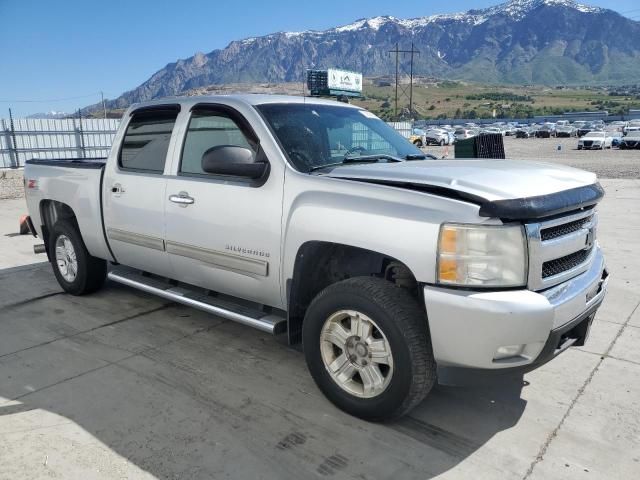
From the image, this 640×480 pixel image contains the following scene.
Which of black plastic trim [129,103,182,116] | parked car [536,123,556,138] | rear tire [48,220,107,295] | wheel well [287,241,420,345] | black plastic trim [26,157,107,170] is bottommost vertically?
parked car [536,123,556,138]

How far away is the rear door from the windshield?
102cm

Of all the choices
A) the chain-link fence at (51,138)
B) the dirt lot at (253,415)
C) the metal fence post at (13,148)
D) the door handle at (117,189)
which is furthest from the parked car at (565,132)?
the door handle at (117,189)

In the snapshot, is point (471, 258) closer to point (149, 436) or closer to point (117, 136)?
point (149, 436)

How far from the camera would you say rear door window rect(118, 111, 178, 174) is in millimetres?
4297

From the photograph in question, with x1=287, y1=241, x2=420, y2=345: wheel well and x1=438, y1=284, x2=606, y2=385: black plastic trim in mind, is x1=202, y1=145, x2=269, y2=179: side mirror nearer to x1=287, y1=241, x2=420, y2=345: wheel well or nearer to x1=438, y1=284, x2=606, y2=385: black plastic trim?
x1=287, y1=241, x2=420, y2=345: wheel well

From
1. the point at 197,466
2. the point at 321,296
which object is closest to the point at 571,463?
the point at 321,296

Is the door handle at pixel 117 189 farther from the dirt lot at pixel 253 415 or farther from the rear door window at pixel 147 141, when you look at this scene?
the dirt lot at pixel 253 415

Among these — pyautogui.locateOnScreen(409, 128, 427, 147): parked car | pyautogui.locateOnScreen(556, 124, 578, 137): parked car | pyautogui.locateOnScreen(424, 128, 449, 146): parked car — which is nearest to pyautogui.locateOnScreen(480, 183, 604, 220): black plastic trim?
pyautogui.locateOnScreen(409, 128, 427, 147): parked car

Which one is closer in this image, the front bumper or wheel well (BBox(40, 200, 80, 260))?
the front bumper

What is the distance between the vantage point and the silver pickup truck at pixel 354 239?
264cm

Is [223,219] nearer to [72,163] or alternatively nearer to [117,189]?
[117,189]

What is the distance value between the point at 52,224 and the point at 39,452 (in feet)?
11.3

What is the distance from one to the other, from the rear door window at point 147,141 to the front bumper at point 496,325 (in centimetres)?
263

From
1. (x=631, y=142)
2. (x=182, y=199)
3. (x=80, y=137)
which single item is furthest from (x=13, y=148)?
(x=631, y=142)
